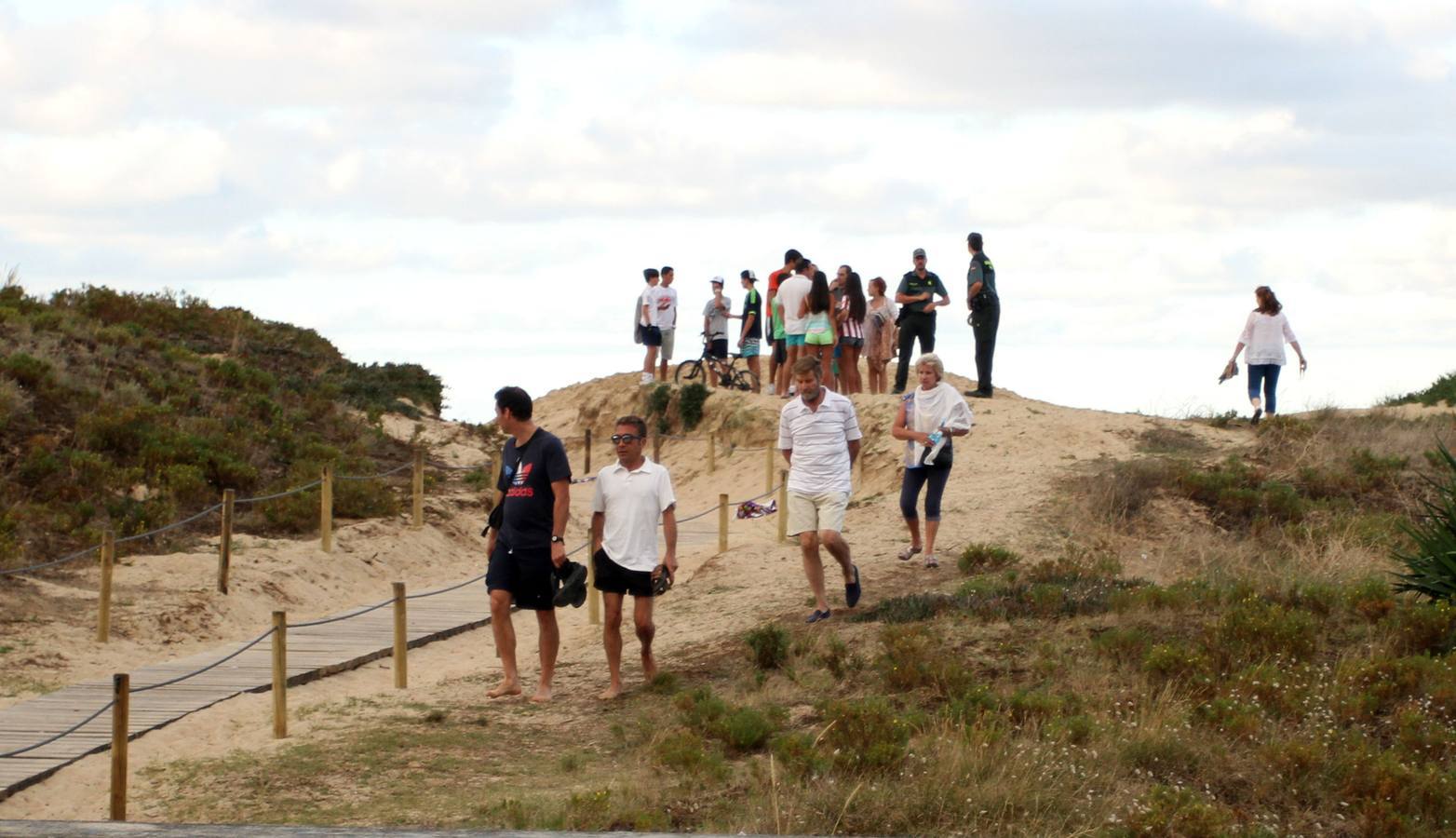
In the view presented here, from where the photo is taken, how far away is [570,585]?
409 inches

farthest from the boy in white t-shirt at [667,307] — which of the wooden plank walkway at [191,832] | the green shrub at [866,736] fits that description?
the wooden plank walkway at [191,832]

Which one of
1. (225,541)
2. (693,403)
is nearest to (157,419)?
(225,541)

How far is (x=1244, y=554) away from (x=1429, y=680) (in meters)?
5.67

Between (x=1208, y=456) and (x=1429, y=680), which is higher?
(x=1208, y=456)

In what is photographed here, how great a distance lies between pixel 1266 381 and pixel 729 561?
8486mm

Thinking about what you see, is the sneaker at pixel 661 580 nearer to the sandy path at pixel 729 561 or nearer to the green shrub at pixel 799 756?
the sandy path at pixel 729 561

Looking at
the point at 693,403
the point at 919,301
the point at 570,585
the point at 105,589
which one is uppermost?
the point at 919,301

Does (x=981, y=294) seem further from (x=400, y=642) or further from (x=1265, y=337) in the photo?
(x=400, y=642)

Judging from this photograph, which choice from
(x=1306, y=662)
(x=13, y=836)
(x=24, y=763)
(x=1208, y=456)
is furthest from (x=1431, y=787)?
(x=1208, y=456)

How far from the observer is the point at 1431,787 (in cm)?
798

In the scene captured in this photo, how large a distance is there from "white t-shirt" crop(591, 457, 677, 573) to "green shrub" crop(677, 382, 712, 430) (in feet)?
53.0

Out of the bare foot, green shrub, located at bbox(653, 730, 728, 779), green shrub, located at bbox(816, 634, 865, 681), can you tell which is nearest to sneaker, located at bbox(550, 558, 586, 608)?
the bare foot

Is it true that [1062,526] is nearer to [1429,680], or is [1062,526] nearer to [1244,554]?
[1244,554]

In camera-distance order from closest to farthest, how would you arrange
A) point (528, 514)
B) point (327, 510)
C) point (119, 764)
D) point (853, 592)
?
point (119, 764) → point (528, 514) → point (853, 592) → point (327, 510)
